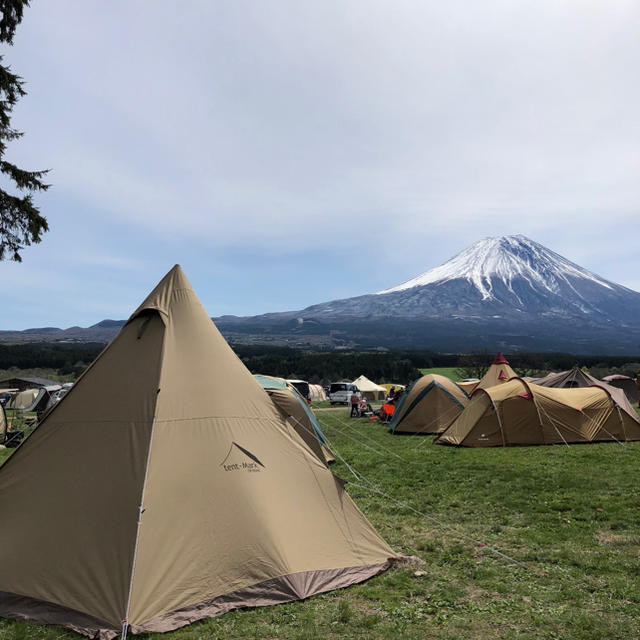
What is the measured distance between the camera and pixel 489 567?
5719 mm

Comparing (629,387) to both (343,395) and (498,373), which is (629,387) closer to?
(498,373)

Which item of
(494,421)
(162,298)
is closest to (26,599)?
(162,298)

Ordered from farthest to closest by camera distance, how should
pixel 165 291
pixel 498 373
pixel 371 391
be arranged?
1. pixel 371 391
2. pixel 498 373
3. pixel 165 291

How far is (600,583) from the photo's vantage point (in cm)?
516

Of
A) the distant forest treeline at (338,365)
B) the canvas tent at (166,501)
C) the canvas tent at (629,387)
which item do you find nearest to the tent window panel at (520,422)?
the canvas tent at (166,501)

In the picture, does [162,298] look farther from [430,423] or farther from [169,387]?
[430,423]

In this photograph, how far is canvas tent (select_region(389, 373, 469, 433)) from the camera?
61.5 ft

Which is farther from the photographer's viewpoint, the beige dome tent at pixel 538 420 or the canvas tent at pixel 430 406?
the canvas tent at pixel 430 406

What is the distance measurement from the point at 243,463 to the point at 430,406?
1458 centimetres

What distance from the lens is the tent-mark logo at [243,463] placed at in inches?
217

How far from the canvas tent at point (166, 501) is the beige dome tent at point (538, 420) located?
10009 millimetres

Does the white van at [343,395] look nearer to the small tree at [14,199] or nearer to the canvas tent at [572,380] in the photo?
the canvas tent at [572,380]

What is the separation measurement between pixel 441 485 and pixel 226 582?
6.44m

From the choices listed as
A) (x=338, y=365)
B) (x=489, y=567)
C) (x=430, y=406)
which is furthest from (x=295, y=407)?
(x=338, y=365)
